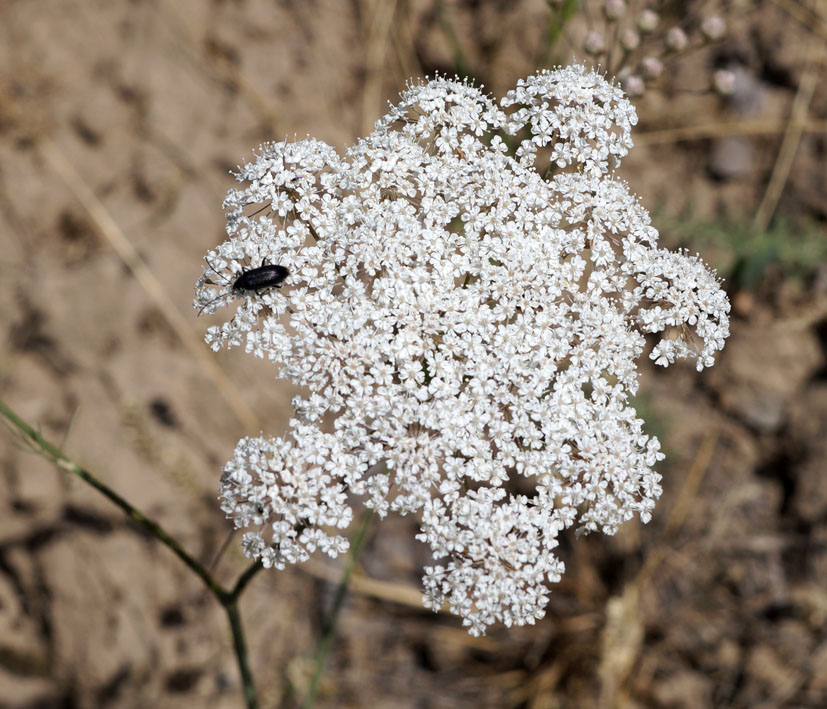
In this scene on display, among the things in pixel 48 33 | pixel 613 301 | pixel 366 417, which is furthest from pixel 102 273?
pixel 613 301

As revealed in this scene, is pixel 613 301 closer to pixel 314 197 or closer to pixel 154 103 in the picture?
pixel 314 197

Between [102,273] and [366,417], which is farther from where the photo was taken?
[102,273]

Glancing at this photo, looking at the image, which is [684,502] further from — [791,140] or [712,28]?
[712,28]

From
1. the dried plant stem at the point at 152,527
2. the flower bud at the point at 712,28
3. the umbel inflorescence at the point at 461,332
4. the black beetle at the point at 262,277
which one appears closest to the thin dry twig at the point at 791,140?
the flower bud at the point at 712,28

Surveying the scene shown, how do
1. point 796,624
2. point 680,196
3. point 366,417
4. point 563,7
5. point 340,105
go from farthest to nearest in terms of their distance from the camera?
point 340,105, point 680,196, point 796,624, point 563,7, point 366,417

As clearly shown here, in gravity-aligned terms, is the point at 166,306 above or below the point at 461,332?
above

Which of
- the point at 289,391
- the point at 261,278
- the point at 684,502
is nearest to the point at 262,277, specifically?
the point at 261,278

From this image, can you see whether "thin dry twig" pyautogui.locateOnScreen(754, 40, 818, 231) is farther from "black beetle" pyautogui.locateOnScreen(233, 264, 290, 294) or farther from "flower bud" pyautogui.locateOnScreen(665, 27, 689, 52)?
"black beetle" pyautogui.locateOnScreen(233, 264, 290, 294)
